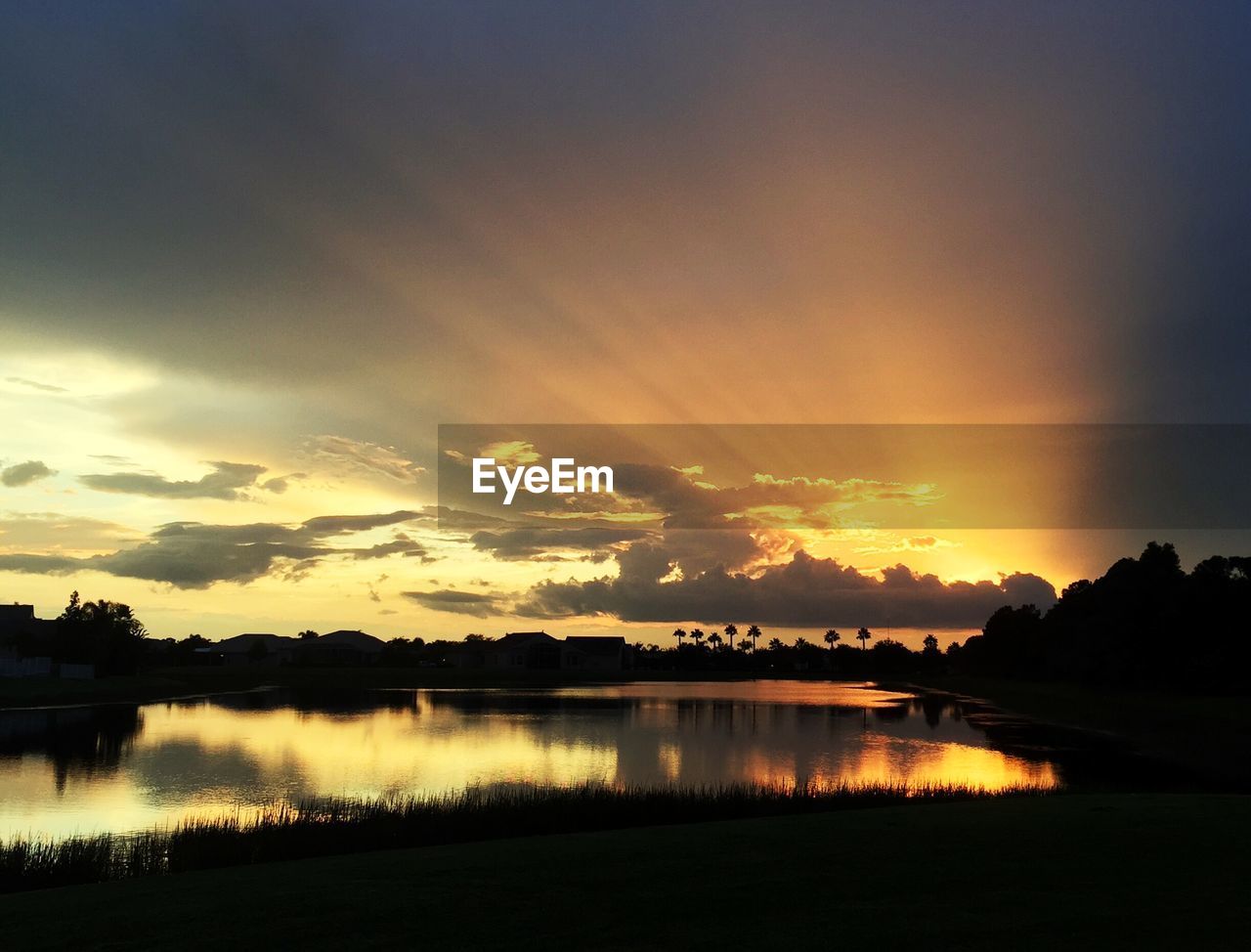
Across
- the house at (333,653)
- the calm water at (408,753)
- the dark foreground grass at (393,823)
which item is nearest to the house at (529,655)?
the house at (333,653)

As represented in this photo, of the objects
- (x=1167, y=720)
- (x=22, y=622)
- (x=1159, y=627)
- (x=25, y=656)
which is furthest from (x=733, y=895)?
(x=22, y=622)

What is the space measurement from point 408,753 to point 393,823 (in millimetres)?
24510

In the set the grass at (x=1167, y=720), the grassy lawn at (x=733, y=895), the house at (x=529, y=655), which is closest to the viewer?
the grassy lawn at (x=733, y=895)

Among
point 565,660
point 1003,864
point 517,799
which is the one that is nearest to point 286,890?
point 1003,864

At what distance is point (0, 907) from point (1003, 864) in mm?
15905

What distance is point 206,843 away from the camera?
23.0m

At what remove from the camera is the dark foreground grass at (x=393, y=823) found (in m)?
21.5

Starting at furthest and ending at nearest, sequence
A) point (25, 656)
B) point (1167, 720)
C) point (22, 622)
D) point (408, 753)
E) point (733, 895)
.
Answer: point (22, 622) → point (25, 656) → point (1167, 720) → point (408, 753) → point (733, 895)

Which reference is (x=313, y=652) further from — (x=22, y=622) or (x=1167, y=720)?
(x=1167, y=720)

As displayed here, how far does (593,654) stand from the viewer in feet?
600

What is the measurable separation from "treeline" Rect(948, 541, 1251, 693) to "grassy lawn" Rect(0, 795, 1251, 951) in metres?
68.3

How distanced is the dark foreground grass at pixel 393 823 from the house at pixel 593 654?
14369 centimetres

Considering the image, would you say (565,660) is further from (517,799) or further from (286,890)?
(286,890)

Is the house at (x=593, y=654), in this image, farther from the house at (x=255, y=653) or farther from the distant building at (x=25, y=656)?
the distant building at (x=25, y=656)
